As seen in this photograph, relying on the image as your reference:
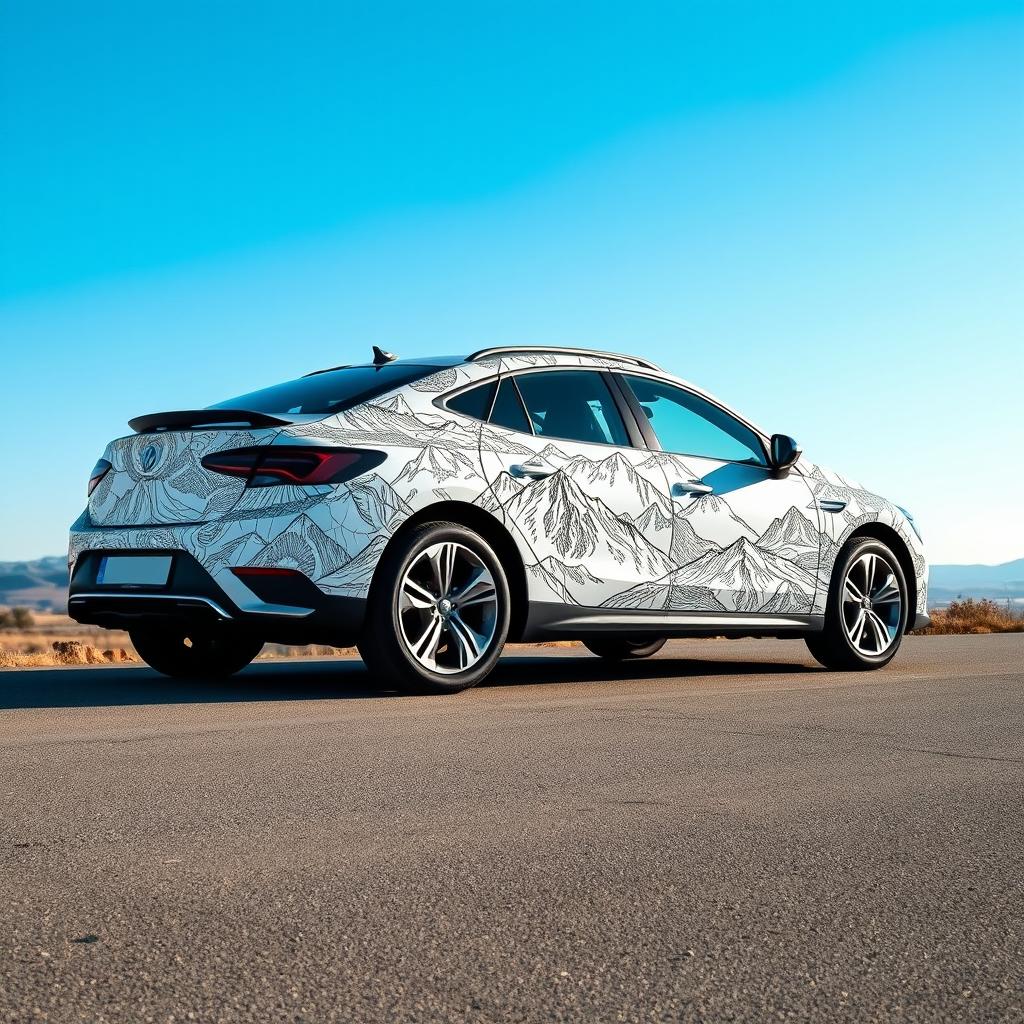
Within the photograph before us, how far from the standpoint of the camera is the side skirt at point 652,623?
680cm

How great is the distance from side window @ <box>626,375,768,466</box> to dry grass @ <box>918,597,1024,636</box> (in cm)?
892

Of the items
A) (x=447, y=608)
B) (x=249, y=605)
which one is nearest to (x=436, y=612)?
(x=447, y=608)

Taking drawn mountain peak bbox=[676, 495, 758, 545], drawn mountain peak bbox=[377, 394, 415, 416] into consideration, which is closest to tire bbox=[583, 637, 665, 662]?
drawn mountain peak bbox=[676, 495, 758, 545]

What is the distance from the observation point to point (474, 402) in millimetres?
6824

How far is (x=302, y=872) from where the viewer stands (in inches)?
117

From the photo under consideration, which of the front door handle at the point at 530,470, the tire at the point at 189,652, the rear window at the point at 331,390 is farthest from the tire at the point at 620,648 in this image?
the rear window at the point at 331,390

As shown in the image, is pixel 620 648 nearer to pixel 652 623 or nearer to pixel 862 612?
pixel 862 612

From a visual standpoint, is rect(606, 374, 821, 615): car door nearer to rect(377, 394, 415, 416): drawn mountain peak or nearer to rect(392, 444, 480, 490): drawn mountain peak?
rect(392, 444, 480, 490): drawn mountain peak

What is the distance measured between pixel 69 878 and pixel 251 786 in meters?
1.13

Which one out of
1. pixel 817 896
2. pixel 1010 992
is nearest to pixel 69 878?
pixel 817 896

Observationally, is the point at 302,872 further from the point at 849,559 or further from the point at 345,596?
the point at 849,559

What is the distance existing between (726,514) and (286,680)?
106 inches

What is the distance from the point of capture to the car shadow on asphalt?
639cm

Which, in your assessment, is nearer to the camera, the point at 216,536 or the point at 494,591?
the point at 216,536
